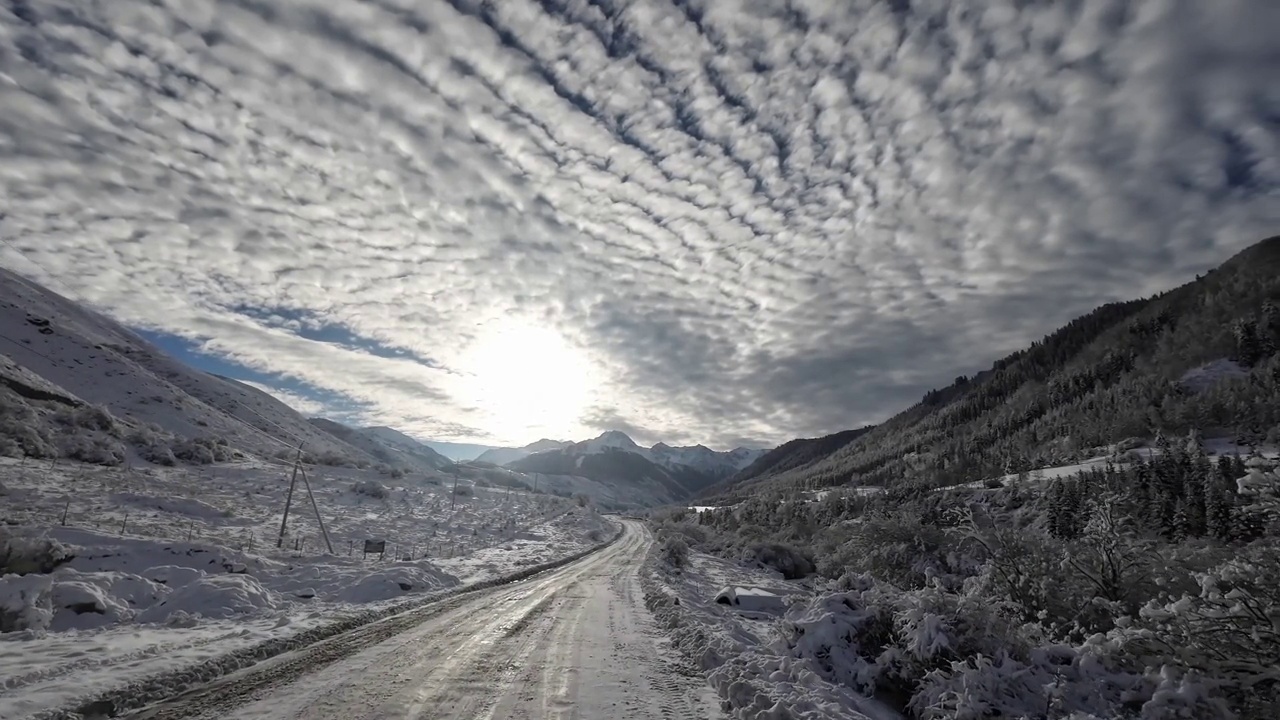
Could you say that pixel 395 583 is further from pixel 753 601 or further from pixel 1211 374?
pixel 1211 374

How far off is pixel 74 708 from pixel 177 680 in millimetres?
1426

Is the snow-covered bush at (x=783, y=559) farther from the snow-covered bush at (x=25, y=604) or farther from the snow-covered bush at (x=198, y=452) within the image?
the snow-covered bush at (x=198, y=452)

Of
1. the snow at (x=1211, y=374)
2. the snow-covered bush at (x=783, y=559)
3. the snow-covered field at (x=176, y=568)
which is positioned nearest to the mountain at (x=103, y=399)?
the snow-covered field at (x=176, y=568)

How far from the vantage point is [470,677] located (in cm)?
939

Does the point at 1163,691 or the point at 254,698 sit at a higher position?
the point at 1163,691

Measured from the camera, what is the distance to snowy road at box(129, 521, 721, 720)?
25.1 ft

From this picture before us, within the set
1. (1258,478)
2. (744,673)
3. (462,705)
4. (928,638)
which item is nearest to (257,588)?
(462,705)

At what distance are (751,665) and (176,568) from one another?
61.0 ft

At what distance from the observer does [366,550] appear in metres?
31.2

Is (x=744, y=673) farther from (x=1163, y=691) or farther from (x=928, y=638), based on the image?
(x=1163, y=691)

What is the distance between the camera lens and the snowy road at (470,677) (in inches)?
301

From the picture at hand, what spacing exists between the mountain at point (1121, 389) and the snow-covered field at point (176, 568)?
9491 cm

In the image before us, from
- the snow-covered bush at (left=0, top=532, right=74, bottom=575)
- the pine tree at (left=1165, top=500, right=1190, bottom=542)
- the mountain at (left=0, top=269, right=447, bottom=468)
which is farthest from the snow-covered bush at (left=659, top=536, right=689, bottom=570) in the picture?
the pine tree at (left=1165, top=500, right=1190, bottom=542)

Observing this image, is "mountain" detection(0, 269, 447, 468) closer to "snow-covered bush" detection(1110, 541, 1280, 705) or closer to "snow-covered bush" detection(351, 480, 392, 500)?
"snow-covered bush" detection(351, 480, 392, 500)
